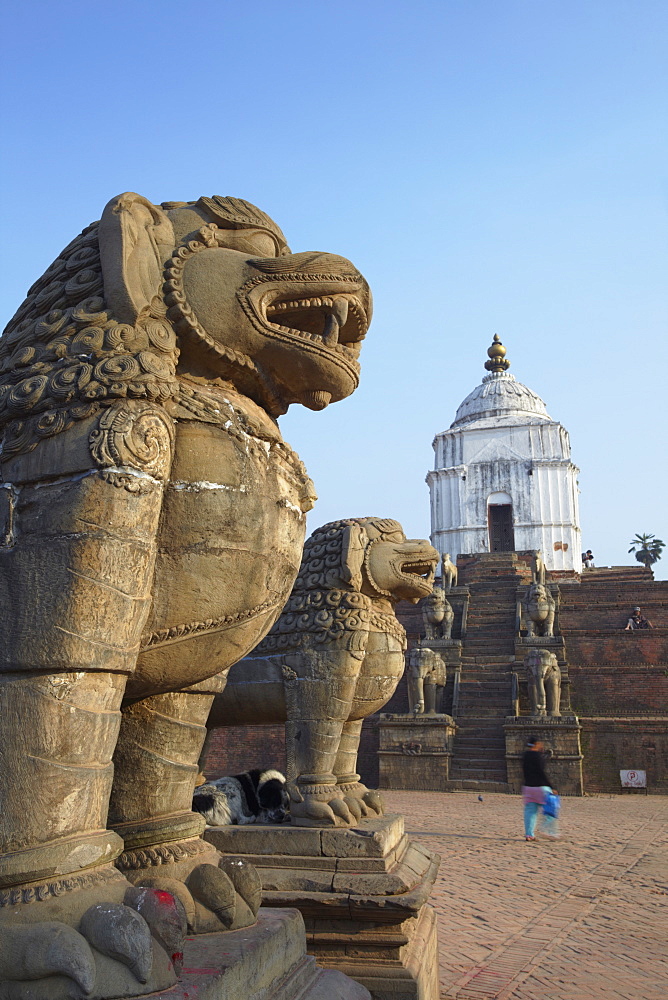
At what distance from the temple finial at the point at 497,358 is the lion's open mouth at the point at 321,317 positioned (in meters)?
43.7

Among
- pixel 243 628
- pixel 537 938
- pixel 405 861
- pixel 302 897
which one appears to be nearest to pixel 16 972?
pixel 243 628

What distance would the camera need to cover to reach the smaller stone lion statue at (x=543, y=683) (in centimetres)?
1794

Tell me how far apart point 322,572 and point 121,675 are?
3355mm

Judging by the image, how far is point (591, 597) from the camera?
2673 centimetres

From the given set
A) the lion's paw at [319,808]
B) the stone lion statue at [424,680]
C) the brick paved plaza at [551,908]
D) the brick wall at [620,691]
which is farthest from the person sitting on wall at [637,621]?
the lion's paw at [319,808]

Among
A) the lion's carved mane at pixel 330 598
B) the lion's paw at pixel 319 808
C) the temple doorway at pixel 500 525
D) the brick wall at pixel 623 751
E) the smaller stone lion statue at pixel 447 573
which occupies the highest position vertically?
the temple doorway at pixel 500 525

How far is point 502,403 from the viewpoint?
1670 inches

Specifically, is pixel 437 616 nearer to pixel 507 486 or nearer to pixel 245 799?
pixel 245 799

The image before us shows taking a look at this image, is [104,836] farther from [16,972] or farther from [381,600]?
[381,600]

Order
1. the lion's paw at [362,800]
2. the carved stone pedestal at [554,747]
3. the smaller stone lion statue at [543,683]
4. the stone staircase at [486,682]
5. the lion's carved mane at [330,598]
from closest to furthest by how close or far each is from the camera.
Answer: the lion's paw at [362,800], the lion's carved mane at [330,598], the carved stone pedestal at [554,747], the stone staircase at [486,682], the smaller stone lion statue at [543,683]

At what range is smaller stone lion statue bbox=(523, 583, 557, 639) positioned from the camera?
840 inches

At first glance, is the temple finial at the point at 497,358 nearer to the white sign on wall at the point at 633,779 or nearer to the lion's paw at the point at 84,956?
the white sign on wall at the point at 633,779

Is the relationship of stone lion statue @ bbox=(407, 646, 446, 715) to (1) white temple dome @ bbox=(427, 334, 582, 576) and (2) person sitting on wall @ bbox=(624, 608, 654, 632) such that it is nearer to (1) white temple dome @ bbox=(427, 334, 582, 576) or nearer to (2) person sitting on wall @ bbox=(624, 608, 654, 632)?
(2) person sitting on wall @ bbox=(624, 608, 654, 632)

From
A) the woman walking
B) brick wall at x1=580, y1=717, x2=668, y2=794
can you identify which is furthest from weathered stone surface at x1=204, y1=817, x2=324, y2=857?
brick wall at x1=580, y1=717, x2=668, y2=794
